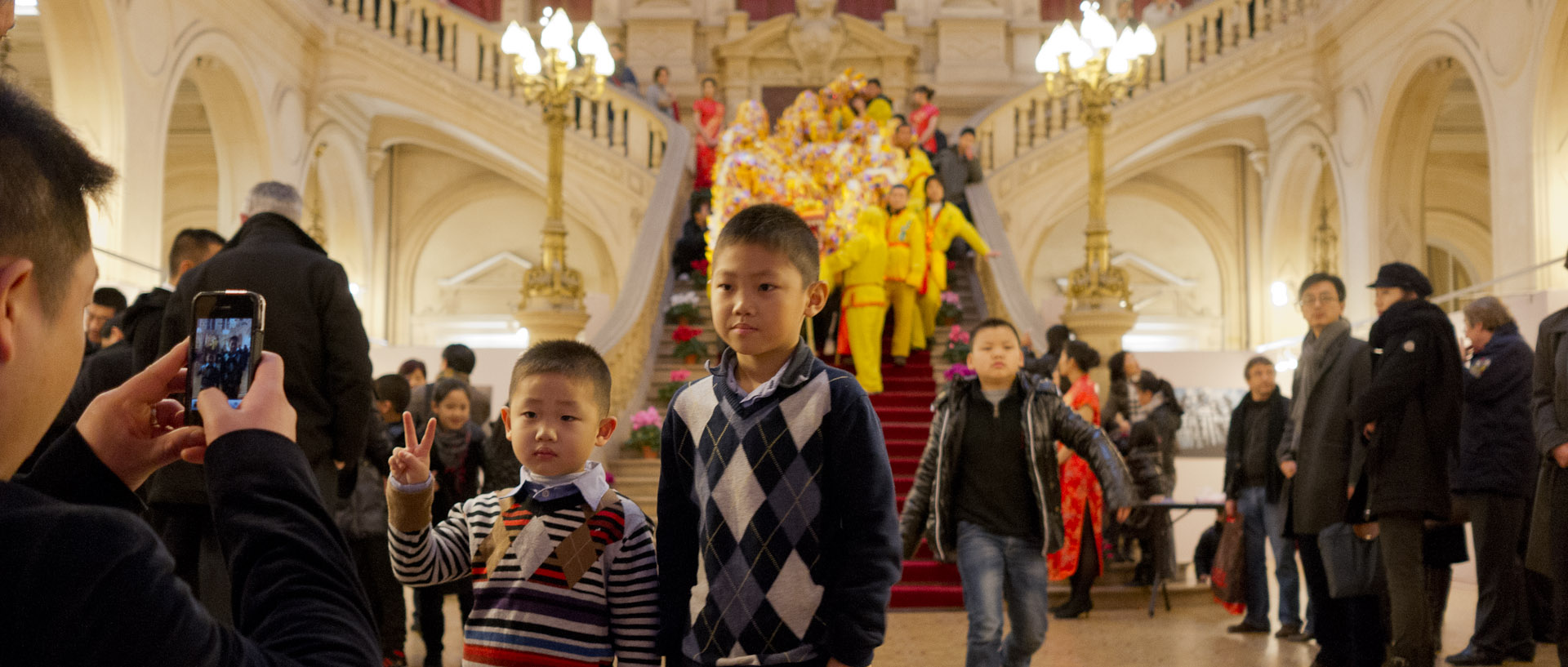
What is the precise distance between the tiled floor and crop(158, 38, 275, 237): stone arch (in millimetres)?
7919

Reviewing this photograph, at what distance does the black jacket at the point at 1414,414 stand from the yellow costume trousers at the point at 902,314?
5473 mm

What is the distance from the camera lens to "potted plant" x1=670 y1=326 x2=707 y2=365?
35.9ft

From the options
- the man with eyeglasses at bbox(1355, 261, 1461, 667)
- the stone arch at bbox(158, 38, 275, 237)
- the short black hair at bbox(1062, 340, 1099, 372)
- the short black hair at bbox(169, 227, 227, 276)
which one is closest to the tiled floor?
the man with eyeglasses at bbox(1355, 261, 1461, 667)

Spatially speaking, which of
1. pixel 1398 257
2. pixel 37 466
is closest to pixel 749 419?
pixel 37 466

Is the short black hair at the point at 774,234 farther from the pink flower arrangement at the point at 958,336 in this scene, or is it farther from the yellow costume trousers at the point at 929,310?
the pink flower arrangement at the point at 958,336

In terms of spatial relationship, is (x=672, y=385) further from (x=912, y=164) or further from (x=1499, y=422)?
(x=1499, y=422)

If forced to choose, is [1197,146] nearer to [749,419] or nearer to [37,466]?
[749,419]

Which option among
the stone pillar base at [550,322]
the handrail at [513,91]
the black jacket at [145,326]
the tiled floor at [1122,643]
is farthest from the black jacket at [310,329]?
the handrail at [513,91]

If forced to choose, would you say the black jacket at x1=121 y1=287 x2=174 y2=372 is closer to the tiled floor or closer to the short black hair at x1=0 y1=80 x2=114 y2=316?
the tiled floor

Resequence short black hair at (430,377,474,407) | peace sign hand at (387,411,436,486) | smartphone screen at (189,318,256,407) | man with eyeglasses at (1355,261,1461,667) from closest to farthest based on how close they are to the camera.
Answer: smartphone screen at (189,318,256,407), peace sign hand at (387,411,436,486), man with eyeglasses at (1355,261,1461,667), short black hair at (430,377,474,407)

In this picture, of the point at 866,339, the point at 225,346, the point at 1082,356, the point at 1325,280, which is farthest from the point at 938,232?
the point at 225,346

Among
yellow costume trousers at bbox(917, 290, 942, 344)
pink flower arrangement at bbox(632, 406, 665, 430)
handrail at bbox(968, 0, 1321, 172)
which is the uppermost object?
handrail at bbox(968, 0, 1321, 172)

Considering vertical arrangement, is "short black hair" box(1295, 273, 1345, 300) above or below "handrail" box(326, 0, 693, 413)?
below

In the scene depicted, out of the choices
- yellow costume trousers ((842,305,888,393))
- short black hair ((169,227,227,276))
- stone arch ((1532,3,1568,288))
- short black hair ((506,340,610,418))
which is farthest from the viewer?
stone arch ((1532,3,1568,288))
